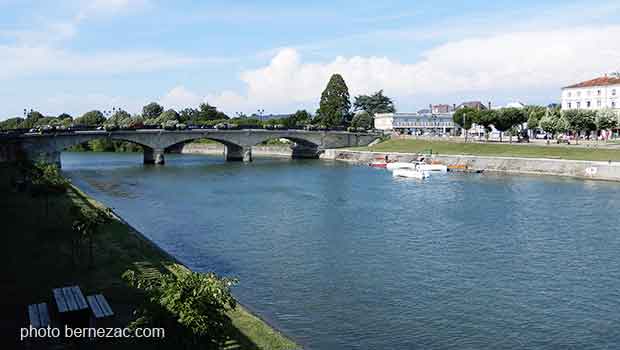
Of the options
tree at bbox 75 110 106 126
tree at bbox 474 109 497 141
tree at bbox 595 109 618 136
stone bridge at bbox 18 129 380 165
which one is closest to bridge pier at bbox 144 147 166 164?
stone bridge at bbox 18 129 380 165

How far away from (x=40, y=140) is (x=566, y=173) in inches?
2719

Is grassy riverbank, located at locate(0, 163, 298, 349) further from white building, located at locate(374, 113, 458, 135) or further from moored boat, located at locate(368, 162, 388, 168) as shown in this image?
white building, located at locate(374, 113, 458, 135)

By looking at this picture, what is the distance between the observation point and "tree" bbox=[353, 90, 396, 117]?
176 metres

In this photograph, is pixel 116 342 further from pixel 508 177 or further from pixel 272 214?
pixel 508 177

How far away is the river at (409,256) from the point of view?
65.0 feet

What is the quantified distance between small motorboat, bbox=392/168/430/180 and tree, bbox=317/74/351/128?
63.5m

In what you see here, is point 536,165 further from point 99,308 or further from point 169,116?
point 169,116

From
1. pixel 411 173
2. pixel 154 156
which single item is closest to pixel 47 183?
pixel 411 173

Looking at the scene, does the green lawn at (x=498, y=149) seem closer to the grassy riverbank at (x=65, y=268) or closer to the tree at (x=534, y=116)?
the tree at (x=534, y=116)

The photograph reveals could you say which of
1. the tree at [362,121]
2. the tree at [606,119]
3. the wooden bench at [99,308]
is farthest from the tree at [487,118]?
the wooden bench at [99,308]

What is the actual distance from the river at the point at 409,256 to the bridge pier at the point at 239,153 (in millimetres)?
43598

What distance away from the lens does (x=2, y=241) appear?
84.8 feet

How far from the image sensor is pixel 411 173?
72312 mm

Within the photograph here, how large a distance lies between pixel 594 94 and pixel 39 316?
385 ft
